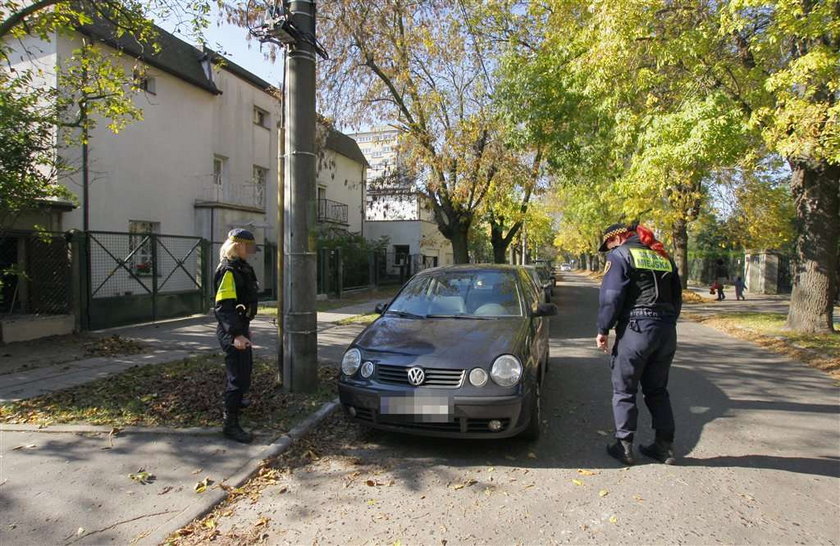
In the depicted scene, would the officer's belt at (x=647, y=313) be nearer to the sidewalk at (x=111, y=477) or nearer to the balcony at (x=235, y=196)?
the sidewalk at (x=111, y=477)

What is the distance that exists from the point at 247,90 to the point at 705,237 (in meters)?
34.3

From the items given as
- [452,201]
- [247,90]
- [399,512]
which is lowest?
[399,512]

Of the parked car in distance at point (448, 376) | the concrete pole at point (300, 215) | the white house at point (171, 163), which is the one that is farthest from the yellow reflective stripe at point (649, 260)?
the white house at point (171, 163)

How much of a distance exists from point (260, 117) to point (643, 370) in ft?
66.2

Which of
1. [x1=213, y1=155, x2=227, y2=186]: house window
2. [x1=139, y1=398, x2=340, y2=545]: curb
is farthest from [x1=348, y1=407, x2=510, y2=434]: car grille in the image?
[x1=213, y1=155, x2=227, y2=186]: house window

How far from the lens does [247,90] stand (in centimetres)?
1950

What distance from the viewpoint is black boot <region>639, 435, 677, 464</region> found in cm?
387

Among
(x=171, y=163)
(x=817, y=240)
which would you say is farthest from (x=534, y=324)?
(x=171, y=163)

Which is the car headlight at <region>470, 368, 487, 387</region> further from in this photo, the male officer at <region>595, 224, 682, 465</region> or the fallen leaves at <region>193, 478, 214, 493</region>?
the fallen leaves at <region>193, 478, 214, 493</region>

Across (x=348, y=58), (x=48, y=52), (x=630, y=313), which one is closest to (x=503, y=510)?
(x=630, y=313)

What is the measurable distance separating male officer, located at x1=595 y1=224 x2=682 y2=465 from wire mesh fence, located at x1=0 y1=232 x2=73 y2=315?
30.5 ft

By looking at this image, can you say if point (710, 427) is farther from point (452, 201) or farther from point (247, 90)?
point (247, 90)

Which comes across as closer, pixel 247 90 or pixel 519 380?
pixel 519 380

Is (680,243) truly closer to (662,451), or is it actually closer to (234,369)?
(662,451)
